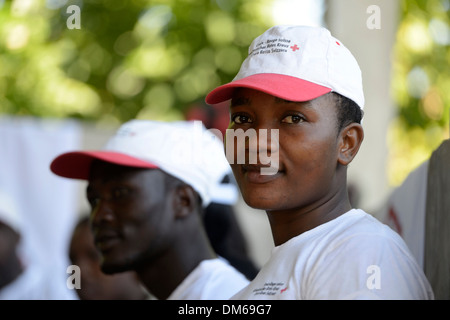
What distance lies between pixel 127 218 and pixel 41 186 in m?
4.34

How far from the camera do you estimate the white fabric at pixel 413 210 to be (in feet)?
9.77

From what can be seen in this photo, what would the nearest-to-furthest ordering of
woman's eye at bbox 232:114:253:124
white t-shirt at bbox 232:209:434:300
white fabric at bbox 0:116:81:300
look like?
white t-shirt at bbox 232:209:434:300
woman's eye at bbox 232:114:253:124
white fabric at bbox 0:116:81:300

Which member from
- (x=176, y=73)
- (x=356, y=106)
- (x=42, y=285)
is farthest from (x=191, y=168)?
(x=176, y=73)

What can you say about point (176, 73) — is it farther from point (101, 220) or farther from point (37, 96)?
Result: point (101, 220)

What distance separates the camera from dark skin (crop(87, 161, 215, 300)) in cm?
321

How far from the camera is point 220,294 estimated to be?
3078 mm

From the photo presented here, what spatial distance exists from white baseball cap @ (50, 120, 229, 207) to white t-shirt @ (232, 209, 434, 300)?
1.27 meters

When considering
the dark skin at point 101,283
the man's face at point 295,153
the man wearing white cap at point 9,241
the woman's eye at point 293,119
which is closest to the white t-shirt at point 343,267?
the man's face at point 295,153

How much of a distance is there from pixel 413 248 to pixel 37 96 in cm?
859

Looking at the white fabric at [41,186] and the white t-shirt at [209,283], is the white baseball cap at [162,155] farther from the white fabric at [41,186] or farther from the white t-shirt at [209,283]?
the white fabric at [41,186]

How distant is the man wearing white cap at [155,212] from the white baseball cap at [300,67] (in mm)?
1053

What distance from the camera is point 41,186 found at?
7.35 meters

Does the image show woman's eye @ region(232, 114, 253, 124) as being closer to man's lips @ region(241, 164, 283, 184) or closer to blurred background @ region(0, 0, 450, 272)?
man's lips @ region(241, 164, 283, 184)

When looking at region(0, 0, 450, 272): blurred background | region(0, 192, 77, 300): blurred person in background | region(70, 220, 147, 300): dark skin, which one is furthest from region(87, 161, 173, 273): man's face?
region(0, 0, 450, 272): blurred background
